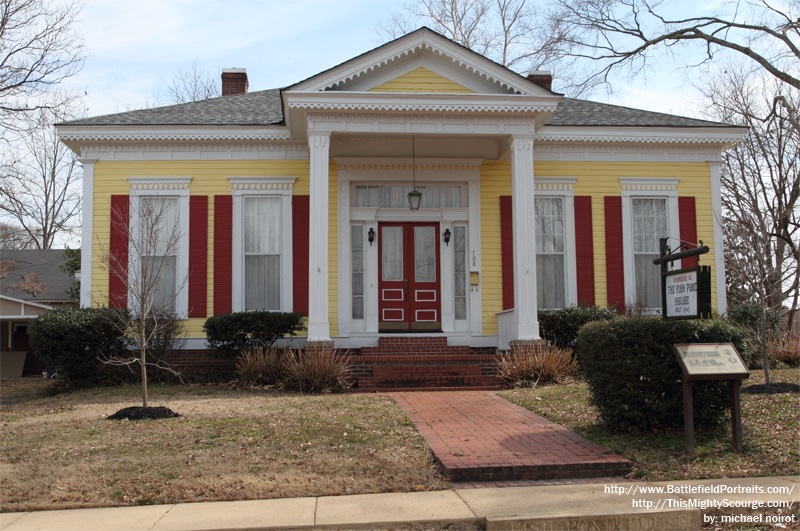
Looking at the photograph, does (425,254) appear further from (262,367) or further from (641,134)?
(641,134)

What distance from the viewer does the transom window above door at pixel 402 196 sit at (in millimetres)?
16438

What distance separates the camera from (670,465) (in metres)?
7.05

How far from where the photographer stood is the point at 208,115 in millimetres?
16781

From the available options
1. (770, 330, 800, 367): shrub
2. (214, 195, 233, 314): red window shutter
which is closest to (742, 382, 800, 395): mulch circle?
(770, 330, 800, 367): shrub

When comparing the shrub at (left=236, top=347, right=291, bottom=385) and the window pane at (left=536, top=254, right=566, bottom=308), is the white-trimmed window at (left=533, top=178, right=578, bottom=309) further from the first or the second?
the shrub at (left=236, top=347, right=291, bottom=385)

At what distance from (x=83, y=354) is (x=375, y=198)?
6941 mm

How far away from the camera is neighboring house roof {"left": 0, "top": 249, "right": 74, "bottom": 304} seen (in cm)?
2455

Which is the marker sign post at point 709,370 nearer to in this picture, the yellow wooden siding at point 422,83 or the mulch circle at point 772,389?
the mulch circle at point 772,389

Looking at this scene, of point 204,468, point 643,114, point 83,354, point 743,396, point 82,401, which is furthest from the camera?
point 643,114

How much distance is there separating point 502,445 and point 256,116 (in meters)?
11.5

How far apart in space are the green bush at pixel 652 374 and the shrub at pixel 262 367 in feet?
22.2

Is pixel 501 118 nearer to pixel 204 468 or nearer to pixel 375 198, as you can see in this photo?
pixel 375 198

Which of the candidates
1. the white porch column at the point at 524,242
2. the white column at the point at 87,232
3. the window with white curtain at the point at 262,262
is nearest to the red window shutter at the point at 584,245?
the white porch column at the point at 524,242

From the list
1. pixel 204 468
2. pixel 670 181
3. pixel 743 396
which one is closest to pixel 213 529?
pixel 204 468
